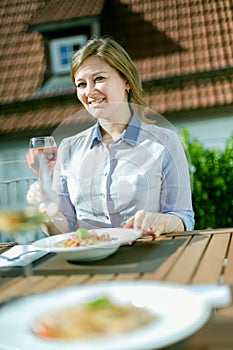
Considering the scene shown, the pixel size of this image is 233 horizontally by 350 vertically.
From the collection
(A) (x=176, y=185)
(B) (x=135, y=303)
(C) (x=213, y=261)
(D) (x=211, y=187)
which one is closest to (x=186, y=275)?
(C) (x=213, y=261)

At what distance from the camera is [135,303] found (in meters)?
0.69

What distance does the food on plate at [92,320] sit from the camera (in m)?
0.57

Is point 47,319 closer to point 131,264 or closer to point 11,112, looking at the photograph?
point 131,264

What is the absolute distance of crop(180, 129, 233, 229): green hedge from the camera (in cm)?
382

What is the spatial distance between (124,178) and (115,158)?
80 millimetres

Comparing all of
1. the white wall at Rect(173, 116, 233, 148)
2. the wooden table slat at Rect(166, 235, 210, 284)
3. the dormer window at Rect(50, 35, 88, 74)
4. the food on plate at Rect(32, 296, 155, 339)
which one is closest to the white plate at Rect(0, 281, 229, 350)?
the food on plate at Rect(32, 296, 155, 339)

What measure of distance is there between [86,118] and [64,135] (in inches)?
8.2

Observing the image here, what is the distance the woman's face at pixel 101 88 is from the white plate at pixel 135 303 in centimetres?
108

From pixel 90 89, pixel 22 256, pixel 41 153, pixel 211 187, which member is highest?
pixel 90 89

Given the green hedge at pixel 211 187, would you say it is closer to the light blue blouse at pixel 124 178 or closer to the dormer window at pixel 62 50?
the light blue blouse at pixel 124 178

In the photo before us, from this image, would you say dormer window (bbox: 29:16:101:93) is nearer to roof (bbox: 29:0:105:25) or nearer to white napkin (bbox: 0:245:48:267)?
roof (bbox: 29:0:105:25)

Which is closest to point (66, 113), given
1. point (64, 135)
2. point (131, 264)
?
point (64, 135)

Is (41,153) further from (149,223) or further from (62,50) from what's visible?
(62,50)

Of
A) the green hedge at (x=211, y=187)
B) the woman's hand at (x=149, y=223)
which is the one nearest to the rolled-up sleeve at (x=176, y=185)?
the woman's hand at (x=149, y=223)
